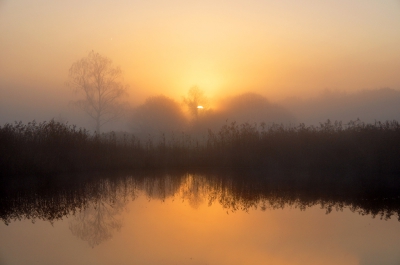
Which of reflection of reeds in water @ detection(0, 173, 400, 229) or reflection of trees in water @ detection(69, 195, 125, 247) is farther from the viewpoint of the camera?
reflection of reeds in water @ detection(0, 173, 400, 229)

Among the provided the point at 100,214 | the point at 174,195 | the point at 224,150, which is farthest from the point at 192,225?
the point at 224,150

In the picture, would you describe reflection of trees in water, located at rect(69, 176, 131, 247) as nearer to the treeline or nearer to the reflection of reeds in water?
the reflection of reeds in water

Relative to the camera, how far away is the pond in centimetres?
621

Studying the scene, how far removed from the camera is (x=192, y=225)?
8.12 meters

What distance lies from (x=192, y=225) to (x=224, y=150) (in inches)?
441

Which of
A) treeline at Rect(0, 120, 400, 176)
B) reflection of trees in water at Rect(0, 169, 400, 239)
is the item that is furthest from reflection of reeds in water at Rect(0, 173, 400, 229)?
treeline at Rect(0, 120, 400, 176)

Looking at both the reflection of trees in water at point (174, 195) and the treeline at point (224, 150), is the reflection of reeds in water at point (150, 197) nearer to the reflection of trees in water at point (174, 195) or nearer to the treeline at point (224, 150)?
the reflection of trees in water at point (174, 195)

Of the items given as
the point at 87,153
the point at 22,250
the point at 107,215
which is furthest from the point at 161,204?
the point at 87,153

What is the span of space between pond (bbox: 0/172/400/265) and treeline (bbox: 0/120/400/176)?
247 centimetres

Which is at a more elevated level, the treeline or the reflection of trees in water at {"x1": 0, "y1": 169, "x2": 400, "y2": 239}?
the treeline

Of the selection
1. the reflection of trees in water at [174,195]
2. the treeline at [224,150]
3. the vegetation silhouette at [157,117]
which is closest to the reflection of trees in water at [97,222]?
the reflection of trees in water at [174,195]

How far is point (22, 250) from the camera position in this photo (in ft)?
21.4

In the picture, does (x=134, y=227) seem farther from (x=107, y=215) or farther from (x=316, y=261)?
(x=316, y=261)

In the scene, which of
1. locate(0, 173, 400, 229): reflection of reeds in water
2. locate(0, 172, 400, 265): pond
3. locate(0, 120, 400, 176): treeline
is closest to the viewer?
locate(0, 172, 400, 265): pond
